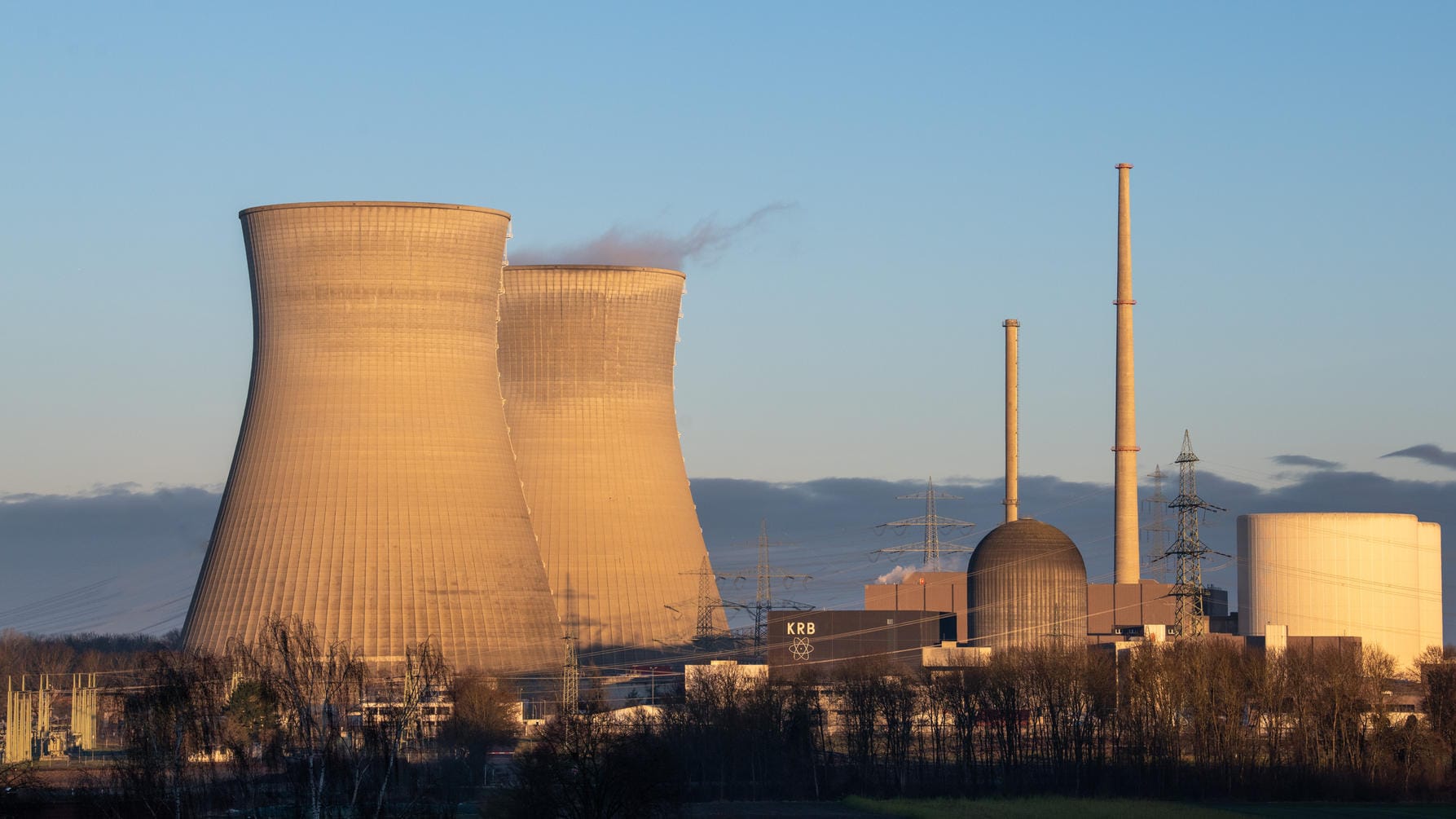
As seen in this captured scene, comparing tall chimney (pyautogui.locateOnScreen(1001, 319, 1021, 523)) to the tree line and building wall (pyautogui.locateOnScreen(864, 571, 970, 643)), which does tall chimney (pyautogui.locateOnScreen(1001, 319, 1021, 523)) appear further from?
the tree line

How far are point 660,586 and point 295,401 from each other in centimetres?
1229

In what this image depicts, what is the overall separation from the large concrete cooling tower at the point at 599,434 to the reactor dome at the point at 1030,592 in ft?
23.6

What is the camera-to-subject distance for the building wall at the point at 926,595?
50.6 meters

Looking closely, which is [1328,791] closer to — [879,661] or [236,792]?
[879,661]

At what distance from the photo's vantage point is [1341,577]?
45031 mm

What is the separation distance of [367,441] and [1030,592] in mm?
16209

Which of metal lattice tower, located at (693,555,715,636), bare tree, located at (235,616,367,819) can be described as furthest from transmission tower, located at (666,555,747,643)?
bare tree, located at (235,616,367,819)

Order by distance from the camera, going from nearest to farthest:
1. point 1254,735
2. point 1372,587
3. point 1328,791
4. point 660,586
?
1. point 1328,791
2. point 1254,735
3. point 1372,587
4. point 660,586

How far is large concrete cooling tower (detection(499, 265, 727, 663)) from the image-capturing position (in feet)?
153

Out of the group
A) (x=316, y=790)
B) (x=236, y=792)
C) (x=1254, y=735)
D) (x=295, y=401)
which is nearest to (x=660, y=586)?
(x=295, y=401)

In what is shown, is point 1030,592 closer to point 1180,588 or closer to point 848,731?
point 1180,588

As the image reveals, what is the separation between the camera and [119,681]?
41.0 meters

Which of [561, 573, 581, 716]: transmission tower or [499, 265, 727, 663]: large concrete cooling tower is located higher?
[499, 265, 727, 663]: large concrete cooling tower

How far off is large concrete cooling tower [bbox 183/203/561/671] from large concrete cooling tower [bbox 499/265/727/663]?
6.72 m
